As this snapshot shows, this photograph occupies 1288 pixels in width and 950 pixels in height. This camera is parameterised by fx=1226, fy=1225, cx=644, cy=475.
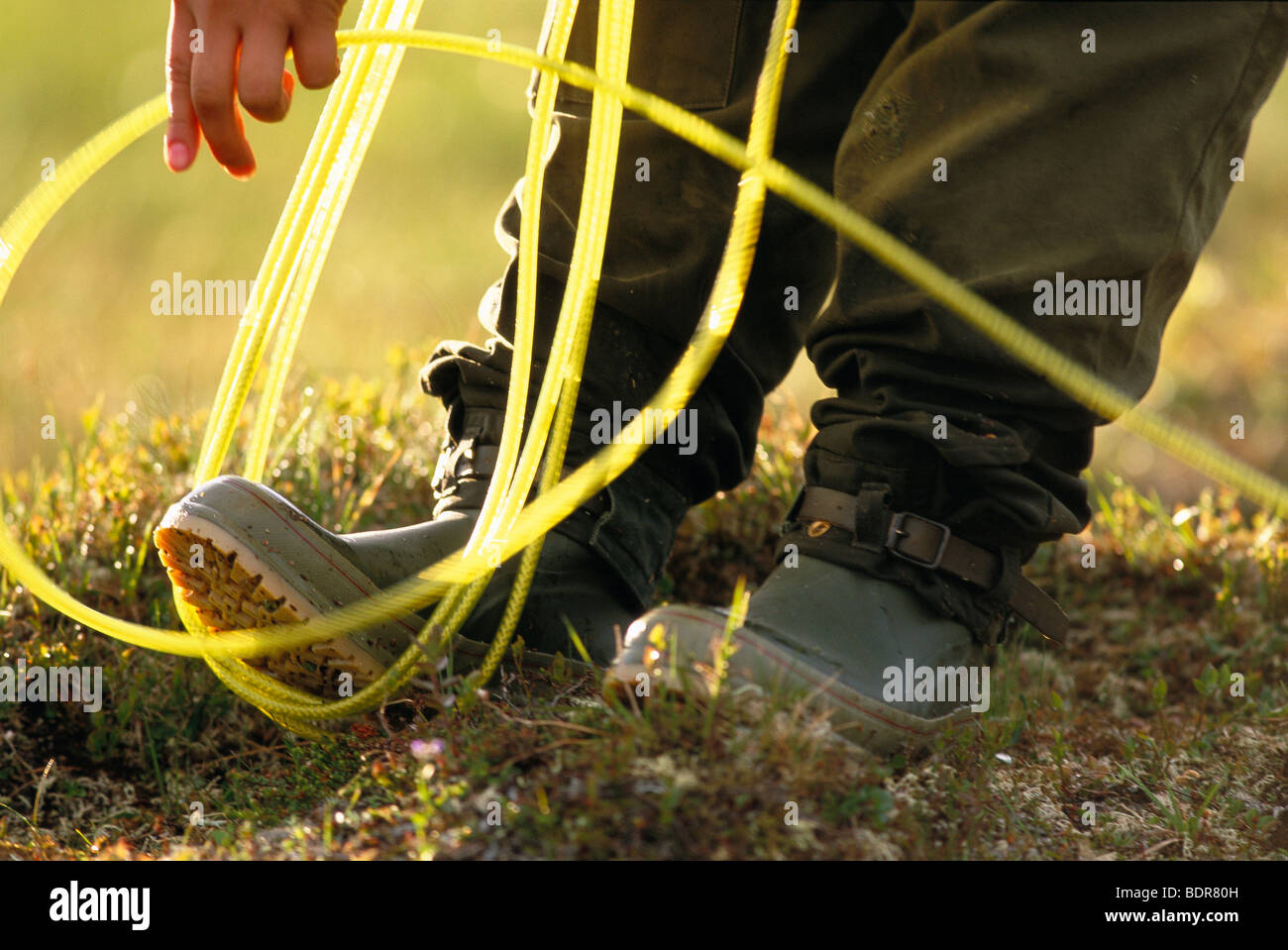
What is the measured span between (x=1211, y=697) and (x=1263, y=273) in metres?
3.53

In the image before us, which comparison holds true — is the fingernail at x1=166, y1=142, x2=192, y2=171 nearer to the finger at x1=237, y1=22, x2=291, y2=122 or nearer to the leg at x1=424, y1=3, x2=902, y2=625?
the finger at x1=237, y1=22, x2=291, y2=122

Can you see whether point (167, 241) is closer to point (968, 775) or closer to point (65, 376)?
point (65, 376)

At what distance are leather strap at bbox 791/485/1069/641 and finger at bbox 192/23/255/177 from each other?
84cm

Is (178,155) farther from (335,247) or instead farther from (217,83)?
(335,247)

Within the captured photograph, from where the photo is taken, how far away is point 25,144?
6.37 meters

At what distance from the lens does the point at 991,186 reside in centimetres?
146

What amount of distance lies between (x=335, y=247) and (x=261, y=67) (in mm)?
4975

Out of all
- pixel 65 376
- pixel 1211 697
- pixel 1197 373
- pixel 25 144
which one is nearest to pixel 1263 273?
pixel 1197 373

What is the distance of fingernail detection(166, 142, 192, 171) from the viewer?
1.47m

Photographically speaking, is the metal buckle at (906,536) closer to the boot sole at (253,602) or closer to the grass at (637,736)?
the grass at (637,736)

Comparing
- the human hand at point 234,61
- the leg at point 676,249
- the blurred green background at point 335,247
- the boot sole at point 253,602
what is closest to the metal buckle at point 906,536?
the leg at point 676,249

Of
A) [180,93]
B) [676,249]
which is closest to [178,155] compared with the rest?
[180,93]

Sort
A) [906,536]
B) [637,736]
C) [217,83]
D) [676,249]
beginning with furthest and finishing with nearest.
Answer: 1. [676,249]
2. [906,536]
3. [217,83]
4. [637,736]

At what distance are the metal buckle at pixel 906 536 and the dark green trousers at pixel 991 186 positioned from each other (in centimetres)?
3
